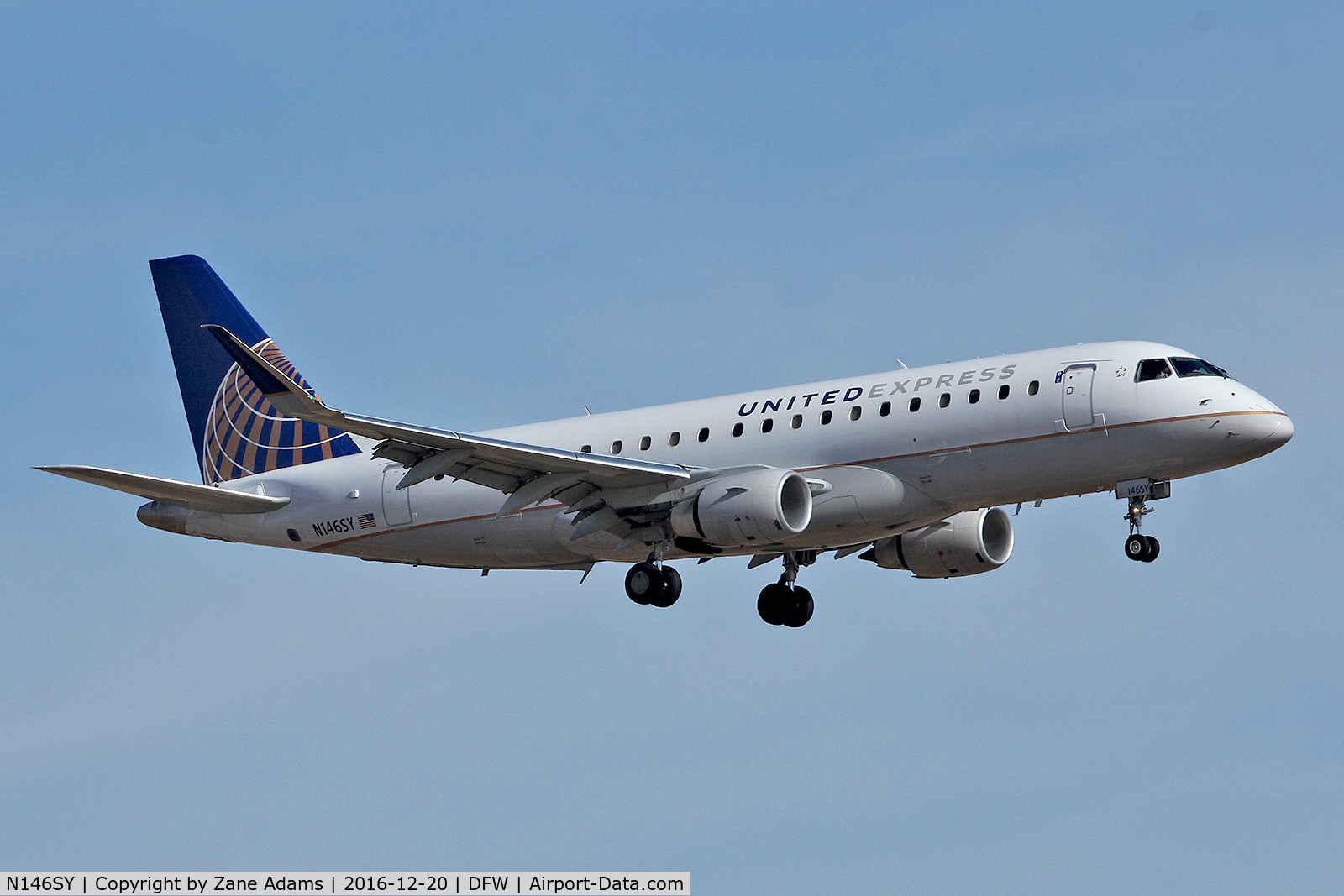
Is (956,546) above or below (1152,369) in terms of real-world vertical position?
below

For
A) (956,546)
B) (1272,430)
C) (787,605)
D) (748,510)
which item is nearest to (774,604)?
(787,605)

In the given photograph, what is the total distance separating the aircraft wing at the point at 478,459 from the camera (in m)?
33.1

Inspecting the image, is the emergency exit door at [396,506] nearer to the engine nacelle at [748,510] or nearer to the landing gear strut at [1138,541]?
the engine nacelle at [748,510]

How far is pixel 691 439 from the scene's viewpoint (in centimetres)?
3888

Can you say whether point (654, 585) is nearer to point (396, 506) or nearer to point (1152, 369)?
point (396, 506)

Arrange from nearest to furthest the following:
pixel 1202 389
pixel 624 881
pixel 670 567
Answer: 1. pixel 624 881
2. pixel 1202 389
3. pixel 670 567

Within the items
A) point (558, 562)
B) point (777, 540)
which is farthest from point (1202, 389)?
point (558, 562)

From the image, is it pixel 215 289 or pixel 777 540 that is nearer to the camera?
pixel 777 540

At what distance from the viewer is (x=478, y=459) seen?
3656 cm

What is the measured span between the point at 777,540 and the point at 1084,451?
6175 mm

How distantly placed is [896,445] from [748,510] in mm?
3211

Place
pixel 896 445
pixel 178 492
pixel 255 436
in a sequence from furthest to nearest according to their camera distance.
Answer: pixel 255 436, pixel 178 492, pixel 896 445

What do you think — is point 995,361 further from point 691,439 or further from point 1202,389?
point 691,439

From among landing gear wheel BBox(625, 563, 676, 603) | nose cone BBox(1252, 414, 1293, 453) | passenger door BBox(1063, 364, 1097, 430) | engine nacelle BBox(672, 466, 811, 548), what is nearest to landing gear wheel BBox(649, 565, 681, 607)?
landing gear wheel BBox(625, 563, 676, 603)
